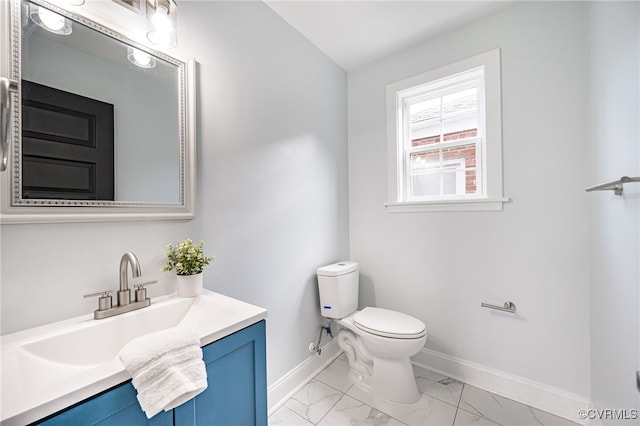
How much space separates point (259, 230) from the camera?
155cm

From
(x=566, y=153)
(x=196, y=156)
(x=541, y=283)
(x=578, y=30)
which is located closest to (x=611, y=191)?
(x=566, y=153)

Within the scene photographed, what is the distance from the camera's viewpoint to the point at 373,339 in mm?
1608

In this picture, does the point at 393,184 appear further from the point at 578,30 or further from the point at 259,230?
the point at 578,30

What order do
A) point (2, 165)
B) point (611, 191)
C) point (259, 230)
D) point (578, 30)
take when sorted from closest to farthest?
point (2, 165) → point (611, 191) → point (578, 30) → point (259, 230)

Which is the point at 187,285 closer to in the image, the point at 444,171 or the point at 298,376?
the point at 298,376

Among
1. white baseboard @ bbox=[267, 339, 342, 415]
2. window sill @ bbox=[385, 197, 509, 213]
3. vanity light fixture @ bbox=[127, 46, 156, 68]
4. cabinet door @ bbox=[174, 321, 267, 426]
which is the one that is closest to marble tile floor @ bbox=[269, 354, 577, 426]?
white baseboard @ bbox=[267, 339, 342, 415]

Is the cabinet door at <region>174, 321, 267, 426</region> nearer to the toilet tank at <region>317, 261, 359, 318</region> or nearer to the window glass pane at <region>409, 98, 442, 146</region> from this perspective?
the toilet tank at <region>317, 261, 359, 318</region>

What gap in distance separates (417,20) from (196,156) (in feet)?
5.59

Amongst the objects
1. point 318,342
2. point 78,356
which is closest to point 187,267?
point 78,356

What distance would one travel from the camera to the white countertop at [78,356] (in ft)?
1.70

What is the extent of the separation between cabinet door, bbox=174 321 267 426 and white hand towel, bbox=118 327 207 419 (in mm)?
94

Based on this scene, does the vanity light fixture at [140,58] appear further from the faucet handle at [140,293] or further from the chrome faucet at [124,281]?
the faucet handle at [140,293]

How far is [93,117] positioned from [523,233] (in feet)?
7.42

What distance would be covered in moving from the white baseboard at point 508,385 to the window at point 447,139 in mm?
1093
